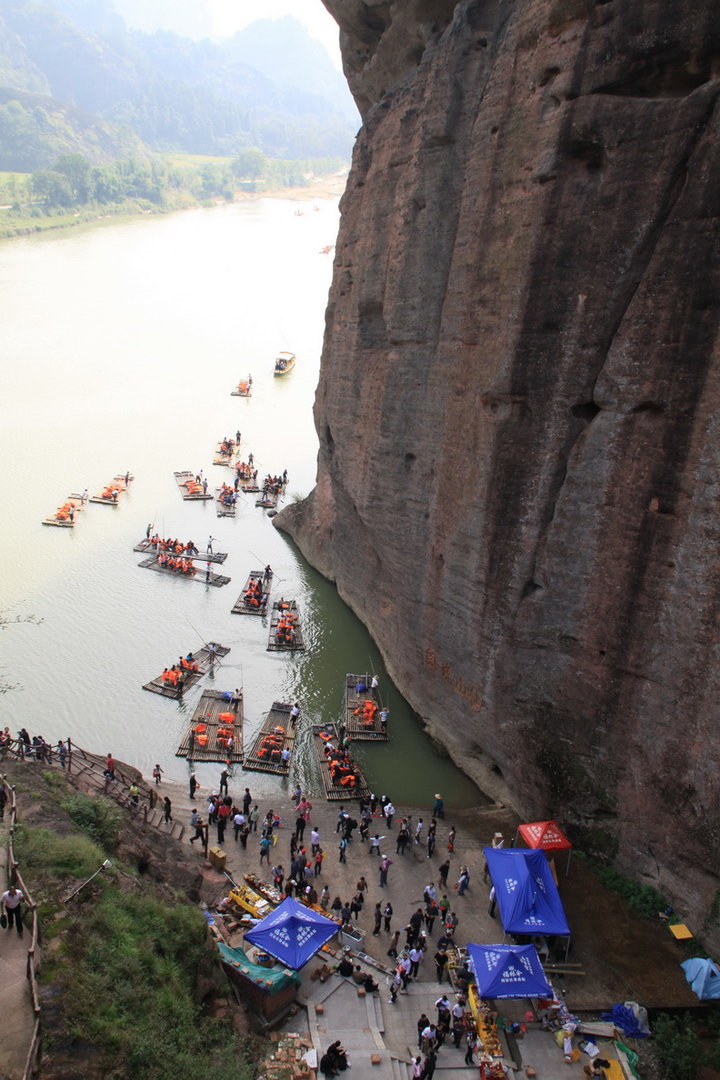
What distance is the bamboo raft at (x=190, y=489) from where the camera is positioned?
117ft

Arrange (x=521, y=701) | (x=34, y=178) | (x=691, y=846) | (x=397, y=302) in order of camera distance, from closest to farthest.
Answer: (x=691, y=846)
(x=521, y=701)
(x=397, y=302)
(x=34, y=178)

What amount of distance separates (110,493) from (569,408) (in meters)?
24.3

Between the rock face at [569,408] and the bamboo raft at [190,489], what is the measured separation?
56.4 feet

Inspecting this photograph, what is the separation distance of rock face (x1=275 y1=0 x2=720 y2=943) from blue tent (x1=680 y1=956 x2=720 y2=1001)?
80cm

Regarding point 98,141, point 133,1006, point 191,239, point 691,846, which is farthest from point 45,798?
point 98,141

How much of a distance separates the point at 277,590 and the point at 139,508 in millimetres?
9036

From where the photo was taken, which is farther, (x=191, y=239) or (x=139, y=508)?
(x=191, y=239)

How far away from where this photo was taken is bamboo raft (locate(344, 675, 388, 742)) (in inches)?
788

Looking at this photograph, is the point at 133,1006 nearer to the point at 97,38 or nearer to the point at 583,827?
the point at 583,827

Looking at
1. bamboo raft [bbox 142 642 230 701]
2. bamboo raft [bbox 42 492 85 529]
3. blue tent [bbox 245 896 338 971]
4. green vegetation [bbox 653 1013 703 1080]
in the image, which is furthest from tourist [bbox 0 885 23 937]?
bamboo raft [bbox 42 492 85 529]

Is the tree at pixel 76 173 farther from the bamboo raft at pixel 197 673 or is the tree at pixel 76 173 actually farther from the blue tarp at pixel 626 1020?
the blue tarp at pixel 626 1020

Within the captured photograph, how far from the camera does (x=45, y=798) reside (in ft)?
44.1

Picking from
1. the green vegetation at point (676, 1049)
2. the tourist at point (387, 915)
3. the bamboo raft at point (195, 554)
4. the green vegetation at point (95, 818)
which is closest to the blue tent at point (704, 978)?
the green vegetation at point (676, 1049)

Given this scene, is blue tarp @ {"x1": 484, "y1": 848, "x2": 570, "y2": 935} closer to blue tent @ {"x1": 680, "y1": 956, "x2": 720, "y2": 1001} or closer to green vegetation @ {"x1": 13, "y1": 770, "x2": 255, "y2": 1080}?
blue tent @ {"x1": 680, "y1": 956, "x2": 720, "y2": 1001}
